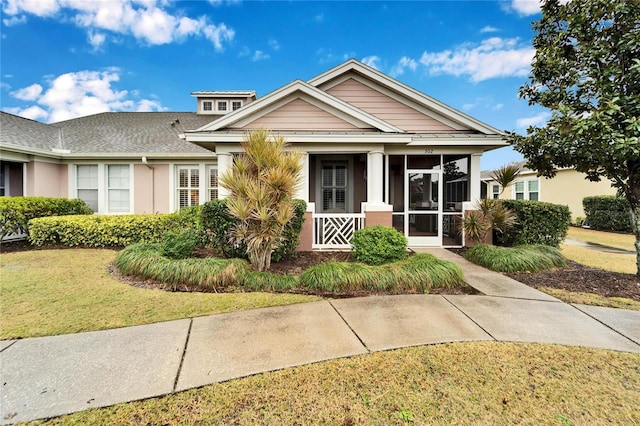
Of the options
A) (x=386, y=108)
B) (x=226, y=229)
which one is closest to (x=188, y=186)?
(x=226, y=229)

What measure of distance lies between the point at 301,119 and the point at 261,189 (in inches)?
158

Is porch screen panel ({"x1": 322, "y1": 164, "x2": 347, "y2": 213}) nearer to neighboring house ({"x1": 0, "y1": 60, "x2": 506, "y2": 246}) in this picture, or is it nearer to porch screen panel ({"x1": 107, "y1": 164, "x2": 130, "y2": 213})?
neighboring house ({"x1": 0, "y1": 60, "x2": 506, "y2": 246})

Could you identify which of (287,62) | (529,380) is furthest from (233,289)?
(287,62)

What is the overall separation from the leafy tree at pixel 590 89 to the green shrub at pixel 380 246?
4045mm

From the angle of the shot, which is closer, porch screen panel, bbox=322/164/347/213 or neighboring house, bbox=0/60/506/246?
neighboring house, bbox=0/60/506/246

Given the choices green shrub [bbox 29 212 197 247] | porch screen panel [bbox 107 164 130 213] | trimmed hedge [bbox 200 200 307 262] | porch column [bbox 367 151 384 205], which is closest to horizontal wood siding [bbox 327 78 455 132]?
porch column [bbox 367 151 384 205]

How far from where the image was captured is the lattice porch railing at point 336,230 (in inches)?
337

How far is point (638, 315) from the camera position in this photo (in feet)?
14.2

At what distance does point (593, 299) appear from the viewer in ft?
16.3

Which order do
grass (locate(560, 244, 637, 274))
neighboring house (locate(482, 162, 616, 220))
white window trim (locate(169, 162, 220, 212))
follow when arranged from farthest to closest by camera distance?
neighboring house (locate(482, 162, 616, 220)) < white window trim (locate(169, 162, 220, 212)) < grass (locate(560, 244, 637, 274))

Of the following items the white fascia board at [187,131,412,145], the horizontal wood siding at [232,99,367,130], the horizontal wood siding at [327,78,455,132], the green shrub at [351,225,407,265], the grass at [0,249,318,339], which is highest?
the horizontal wood siding at [327,78,455,132]

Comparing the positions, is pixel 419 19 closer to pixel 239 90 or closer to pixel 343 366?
pixel 239 90

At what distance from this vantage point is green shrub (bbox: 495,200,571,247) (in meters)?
8.02

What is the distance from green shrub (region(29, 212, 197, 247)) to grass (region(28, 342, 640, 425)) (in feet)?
23.7
